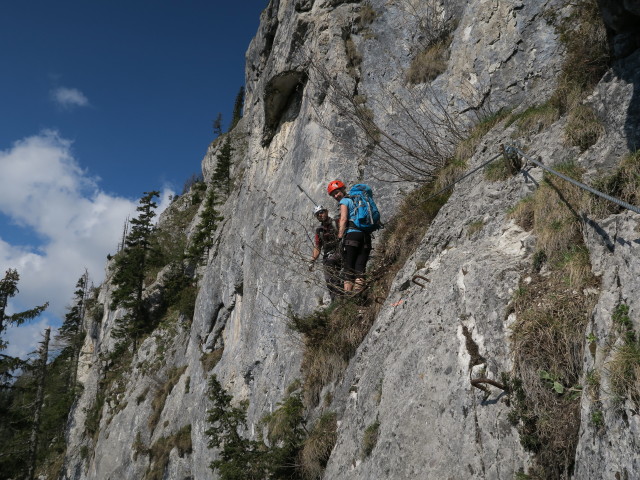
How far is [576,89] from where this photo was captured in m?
5.72

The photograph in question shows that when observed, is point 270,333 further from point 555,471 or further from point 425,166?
point 555,471

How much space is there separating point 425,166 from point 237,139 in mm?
48015

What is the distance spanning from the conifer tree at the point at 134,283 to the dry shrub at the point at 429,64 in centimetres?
2902

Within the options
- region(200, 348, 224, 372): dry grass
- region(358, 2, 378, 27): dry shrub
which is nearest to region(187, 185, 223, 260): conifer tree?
region(200, 348, 224, 372): dry grass

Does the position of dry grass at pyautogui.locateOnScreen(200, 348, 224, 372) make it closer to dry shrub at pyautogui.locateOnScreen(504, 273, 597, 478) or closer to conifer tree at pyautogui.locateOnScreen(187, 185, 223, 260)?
dry shrub at pyautogui.locateOnScreen(504, 273, 597, 478)

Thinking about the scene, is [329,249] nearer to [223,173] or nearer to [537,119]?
[537,119]

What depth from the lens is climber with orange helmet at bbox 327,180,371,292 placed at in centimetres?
807

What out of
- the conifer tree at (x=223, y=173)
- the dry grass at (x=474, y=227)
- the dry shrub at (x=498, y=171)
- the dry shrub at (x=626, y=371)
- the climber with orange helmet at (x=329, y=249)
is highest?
the conifer tree at (x=223, y=173)

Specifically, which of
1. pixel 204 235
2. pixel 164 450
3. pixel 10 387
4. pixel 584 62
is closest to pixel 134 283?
pixel 204 235

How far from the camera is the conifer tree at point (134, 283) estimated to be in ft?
111

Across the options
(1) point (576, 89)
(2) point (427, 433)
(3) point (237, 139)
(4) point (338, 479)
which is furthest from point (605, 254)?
(3) point (237, 139)

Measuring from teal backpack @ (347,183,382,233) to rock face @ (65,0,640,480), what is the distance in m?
1.08

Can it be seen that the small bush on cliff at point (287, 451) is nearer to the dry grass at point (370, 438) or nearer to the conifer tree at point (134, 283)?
the dry grass at point (370, 438)

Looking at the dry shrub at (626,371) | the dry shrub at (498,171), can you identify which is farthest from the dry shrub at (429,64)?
the dry shrub at (626,371)
